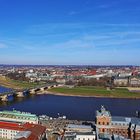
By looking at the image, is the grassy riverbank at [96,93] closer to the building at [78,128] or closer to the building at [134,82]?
the building at [134,82]

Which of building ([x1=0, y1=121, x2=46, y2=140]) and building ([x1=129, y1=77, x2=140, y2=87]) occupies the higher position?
building ([x1=129, y1=77, x2=140, y2=87])

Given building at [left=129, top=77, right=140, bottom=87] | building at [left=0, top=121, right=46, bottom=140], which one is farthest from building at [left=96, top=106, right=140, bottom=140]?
building at [left=129, top=77, right=140, bottom=87]

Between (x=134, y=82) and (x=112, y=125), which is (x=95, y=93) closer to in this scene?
(x=134, y=82)

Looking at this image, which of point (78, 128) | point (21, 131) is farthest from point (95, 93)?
point (21, 131)

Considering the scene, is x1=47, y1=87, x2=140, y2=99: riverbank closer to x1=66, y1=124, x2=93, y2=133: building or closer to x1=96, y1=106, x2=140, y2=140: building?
x1=96, y1=106, x2=140, y2=140: building

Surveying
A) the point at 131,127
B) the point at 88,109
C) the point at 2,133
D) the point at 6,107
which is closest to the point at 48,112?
the point at 88,109

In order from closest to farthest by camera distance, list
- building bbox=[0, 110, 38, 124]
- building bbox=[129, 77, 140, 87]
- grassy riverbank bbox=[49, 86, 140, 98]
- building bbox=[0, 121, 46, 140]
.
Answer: building bbox=[0, 121, 46, 140], building bbox=[0, 110, 38, 124], grassy riverbank bbox=[49, 86, 140, 98], building bbox=[129, 77, 140, 87]

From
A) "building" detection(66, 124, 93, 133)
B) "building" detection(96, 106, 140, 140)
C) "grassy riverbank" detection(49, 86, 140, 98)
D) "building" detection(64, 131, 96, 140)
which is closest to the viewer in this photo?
"building" detection(64, 131, 96, 140)

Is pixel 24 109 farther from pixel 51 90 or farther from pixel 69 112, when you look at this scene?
pixel 51 90

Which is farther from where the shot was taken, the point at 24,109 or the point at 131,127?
the point at 24,109

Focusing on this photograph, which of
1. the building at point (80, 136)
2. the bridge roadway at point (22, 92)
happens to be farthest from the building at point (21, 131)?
the bridge roadway at point (22, 92)

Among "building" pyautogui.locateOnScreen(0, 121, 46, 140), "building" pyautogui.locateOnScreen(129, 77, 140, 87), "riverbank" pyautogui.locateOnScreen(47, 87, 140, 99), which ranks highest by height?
"building" pyautogui.locateOnScreen(129, 77, 140, 87)
